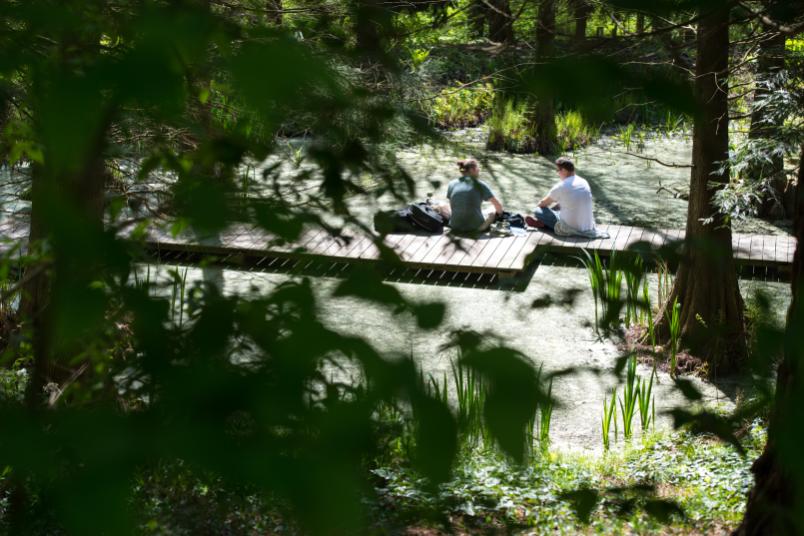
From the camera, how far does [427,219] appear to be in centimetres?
962

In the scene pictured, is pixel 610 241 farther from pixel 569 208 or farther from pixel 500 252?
pixel 500 252

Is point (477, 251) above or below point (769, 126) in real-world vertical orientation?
below

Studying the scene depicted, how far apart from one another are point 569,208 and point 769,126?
3.03m

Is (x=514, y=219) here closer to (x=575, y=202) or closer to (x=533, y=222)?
(x=533, y=222)

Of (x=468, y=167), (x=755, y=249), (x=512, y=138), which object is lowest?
(x=755, y=249)

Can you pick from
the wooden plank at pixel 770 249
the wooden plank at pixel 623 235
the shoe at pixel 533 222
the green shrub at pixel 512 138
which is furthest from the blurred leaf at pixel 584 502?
the green shrub at pixel 512 138

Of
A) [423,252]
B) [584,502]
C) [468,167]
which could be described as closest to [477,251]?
[423,252]

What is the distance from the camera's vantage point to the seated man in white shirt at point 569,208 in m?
9.25

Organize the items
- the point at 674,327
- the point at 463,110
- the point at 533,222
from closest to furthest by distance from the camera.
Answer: the point at 674,327 → the point at 533,222 → the point at 463,110

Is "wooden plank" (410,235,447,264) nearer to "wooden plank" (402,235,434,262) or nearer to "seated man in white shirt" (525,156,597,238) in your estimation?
"wooden plank" (402,235,434,262)

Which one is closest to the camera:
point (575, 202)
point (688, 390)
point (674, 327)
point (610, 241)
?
point (688, 390)

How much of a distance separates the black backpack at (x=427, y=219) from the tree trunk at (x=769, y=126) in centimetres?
315

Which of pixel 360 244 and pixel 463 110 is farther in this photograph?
pixel 463 110

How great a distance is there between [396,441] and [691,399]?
2.31 feet
